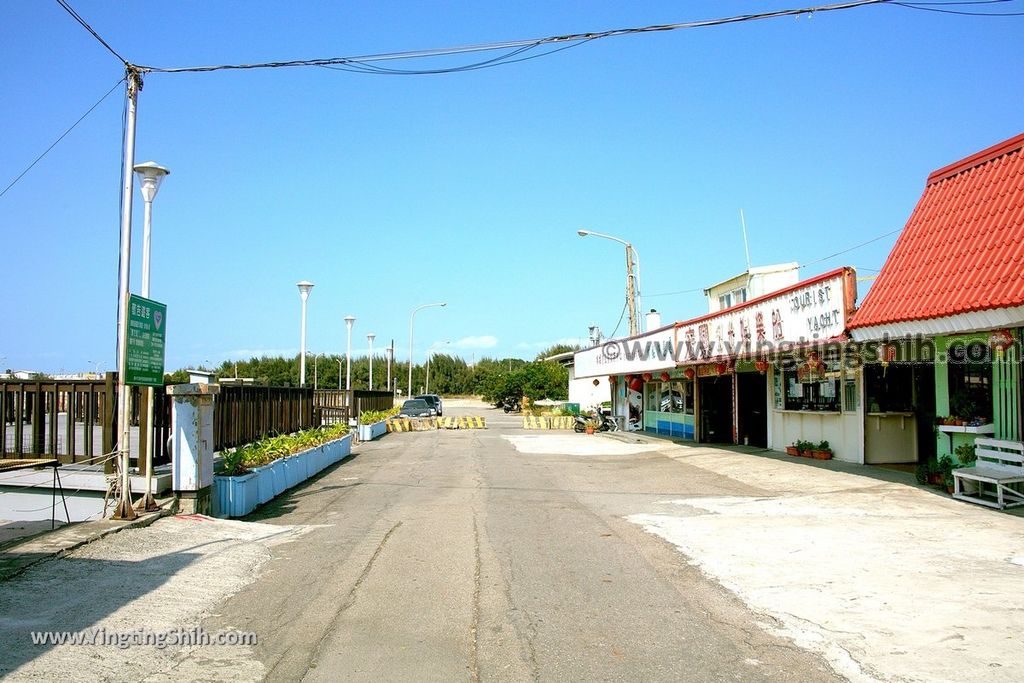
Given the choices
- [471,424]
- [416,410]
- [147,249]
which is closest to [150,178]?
[147,249]

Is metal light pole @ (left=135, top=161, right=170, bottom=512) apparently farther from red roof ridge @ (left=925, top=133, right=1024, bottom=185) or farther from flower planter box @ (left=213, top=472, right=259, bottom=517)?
red roof ridge @ (left=925, top=133, right=1024, bottom=185)

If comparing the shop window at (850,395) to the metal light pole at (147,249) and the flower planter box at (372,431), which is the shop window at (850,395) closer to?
the metal light pole at (147,249)

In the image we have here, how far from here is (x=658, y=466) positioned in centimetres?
1994

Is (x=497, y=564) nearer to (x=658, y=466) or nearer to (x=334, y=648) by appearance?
(x=334, y=648)

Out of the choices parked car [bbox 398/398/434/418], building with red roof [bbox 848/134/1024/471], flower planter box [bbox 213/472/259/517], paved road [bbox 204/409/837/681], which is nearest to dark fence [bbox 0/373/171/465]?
flower planter box [bbox 213/472/259/517]

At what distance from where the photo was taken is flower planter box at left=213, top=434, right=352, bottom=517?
1181 centimetres

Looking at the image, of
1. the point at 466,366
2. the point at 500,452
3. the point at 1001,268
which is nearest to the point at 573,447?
the point at 500,452

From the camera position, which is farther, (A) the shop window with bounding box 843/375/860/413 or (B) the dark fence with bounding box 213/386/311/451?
(A) the shop window with bounding box 843/375/860/413

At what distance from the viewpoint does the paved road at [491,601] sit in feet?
17.9

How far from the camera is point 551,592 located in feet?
24.4

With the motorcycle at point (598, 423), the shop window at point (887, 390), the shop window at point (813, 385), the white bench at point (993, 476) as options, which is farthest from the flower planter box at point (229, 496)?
the motorcycle at point (598, 423)

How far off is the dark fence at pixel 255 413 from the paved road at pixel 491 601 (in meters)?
2.11

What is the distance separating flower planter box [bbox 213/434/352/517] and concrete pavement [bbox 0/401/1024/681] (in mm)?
422

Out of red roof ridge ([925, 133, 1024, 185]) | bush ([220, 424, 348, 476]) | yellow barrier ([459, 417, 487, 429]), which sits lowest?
yellow barrier ([459, 417, 487, 429])
